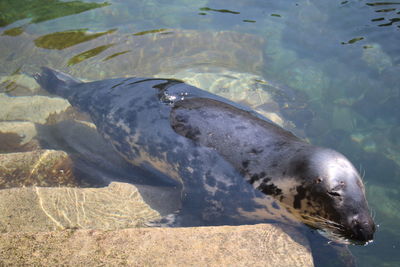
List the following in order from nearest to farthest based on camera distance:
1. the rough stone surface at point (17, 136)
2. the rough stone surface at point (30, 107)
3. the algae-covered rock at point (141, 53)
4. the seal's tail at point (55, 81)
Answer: the rough stone surface at point (17, 136) < the rough stone surface at point (30, 107) < the seal's tail at point (55, 81) < the algae-covered rock at point (141, 53)

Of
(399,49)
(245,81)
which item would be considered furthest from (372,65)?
(245,81)

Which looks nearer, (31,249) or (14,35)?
(31,249)

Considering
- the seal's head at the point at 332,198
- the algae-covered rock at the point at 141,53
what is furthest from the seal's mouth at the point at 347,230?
the algae-covered rock at the point at 141,53

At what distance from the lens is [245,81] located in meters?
5.57

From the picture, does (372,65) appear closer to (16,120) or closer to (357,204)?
(357,204)

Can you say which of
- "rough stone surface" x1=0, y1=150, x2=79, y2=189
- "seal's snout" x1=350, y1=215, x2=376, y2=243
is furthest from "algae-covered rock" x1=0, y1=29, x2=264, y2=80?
"seal's snout" x1=350, y1=215, x2=376, y2=243

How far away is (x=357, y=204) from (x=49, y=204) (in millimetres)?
2316

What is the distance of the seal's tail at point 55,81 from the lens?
4585 mm

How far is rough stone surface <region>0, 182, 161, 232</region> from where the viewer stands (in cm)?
233

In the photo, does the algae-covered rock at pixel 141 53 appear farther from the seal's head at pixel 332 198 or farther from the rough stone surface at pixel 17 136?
the seal's head at pixel 332 198

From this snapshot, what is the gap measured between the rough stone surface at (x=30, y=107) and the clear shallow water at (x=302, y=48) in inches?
23.8

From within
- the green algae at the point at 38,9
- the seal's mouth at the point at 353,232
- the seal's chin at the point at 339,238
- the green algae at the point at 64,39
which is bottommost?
the seal's chin at the point at 339,238

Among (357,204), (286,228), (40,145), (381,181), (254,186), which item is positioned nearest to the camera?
(357,204)

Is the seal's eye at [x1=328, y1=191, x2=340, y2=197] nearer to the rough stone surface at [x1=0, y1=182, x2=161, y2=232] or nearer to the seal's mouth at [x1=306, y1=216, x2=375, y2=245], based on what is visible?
the seal's mouth at [x1=306, y1=216, x2=375, y2=245]
